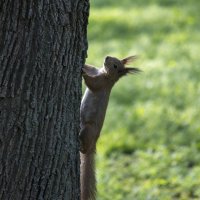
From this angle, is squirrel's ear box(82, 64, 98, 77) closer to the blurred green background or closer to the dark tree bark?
the dark tree bark

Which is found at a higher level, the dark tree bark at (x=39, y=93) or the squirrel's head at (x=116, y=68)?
the squirrel's head at (x=116, y=68)

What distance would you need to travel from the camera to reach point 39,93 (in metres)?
3.67

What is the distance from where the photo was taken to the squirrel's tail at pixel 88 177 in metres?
4.44

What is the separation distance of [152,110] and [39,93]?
4539 millimetres

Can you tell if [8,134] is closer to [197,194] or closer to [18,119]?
[18,119]

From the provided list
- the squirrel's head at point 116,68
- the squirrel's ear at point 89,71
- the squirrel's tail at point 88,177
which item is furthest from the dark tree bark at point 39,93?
the squirrel's head at point 116,68

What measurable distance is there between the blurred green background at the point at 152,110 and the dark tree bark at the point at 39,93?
2305mm

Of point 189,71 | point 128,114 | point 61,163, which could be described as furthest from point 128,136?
point 61,163

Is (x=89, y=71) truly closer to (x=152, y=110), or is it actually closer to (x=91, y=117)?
(x=91, y=117)

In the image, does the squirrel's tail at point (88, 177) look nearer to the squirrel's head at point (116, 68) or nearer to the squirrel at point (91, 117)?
the squirrel at point (91, 117)

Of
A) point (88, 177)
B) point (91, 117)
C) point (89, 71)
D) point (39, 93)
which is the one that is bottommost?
point (88, 177)

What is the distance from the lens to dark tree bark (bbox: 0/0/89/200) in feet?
11.7

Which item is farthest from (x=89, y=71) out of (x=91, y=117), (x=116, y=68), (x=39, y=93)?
(x=39, y=93)

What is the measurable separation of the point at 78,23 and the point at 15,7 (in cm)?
41
